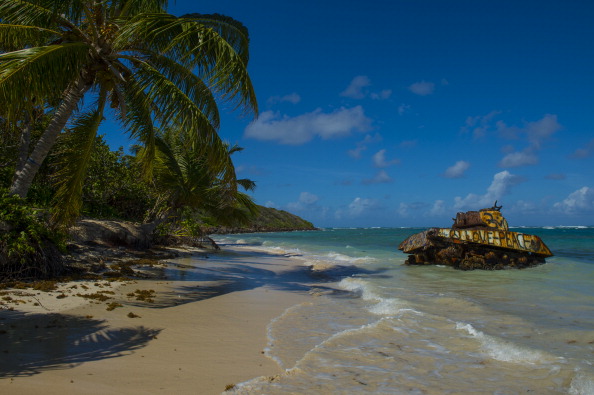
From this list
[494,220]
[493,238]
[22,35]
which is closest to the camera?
[22,35]

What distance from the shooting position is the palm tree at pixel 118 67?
21.9ft

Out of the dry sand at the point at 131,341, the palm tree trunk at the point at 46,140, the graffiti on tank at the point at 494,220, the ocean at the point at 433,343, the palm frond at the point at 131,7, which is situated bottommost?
the ocean at the point at 433,343

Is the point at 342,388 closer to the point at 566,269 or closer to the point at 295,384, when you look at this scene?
the point at 295,384

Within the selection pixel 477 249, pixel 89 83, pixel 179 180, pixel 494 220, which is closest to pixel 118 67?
pixel 89 83

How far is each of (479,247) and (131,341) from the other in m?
13.2

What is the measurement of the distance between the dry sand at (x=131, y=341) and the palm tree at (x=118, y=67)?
251 cm

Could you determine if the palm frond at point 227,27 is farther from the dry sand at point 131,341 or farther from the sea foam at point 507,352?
the sea foam at point 507,352

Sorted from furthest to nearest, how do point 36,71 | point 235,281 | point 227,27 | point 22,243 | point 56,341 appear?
point 235,281 → point 227,27 → point 22,243 → point 36,71 → point 56,341

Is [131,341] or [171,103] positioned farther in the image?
[171,103]

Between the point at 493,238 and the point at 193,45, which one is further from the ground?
the point at 193,45

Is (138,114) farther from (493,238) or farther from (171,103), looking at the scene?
(493,238)

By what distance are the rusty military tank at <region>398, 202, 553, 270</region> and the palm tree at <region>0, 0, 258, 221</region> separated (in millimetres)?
9733

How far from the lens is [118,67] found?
7516 millimetres

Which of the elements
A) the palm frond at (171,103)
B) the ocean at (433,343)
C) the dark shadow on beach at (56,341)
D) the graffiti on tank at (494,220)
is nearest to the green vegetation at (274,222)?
the graffiti on tank at (494,220)
